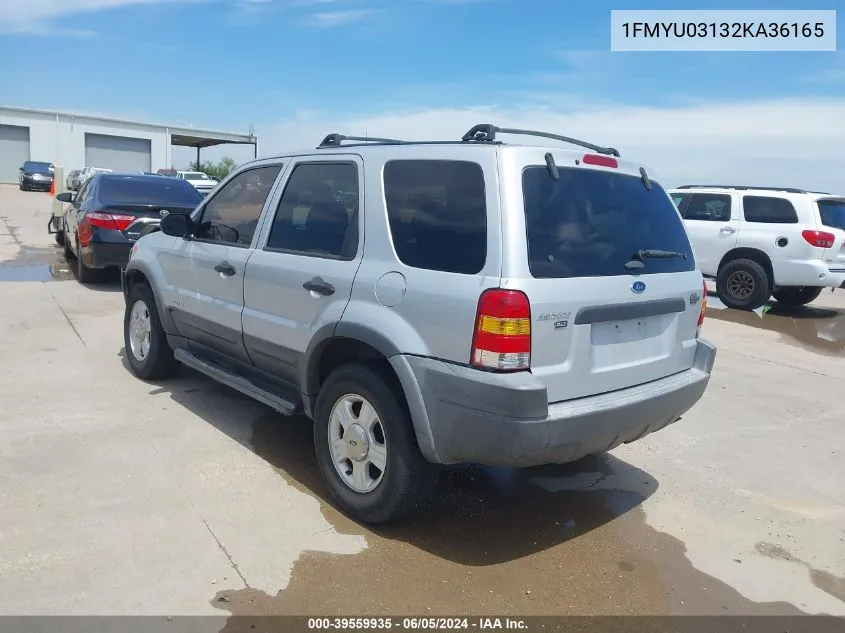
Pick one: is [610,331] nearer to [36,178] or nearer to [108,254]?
[108,254]

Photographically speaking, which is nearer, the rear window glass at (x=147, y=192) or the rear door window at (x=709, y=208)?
the rear window glass at (x=147, y=192)

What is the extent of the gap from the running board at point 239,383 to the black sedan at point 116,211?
4166 mm

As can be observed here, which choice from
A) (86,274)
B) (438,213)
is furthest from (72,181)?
(438,213)

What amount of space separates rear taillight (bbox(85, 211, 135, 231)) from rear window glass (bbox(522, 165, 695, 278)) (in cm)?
747

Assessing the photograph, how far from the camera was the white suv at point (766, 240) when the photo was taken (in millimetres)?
10359

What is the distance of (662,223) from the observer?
12.6ft

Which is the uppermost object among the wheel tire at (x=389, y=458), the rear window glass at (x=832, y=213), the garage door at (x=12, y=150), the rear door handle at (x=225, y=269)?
Result: the garage door at (x=12, y=150)

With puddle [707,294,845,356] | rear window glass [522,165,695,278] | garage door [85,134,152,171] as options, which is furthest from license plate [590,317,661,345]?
garage door [85,134,152,171]

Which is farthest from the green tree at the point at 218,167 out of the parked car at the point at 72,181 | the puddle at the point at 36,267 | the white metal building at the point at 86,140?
the puddle at the point at 36,267

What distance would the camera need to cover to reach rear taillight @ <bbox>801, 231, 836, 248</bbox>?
33.7 ft

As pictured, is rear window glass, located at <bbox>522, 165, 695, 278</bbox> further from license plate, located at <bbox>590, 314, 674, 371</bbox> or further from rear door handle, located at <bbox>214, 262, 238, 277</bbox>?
rear door handle, located at <bbox>214, 262, 238, 277</bbox>

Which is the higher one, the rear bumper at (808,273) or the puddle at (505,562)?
the rear bumper at (808,273)

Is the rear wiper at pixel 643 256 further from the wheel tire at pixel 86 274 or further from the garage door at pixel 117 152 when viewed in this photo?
the garage door at pixel 117 152

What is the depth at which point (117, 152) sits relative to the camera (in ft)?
158
